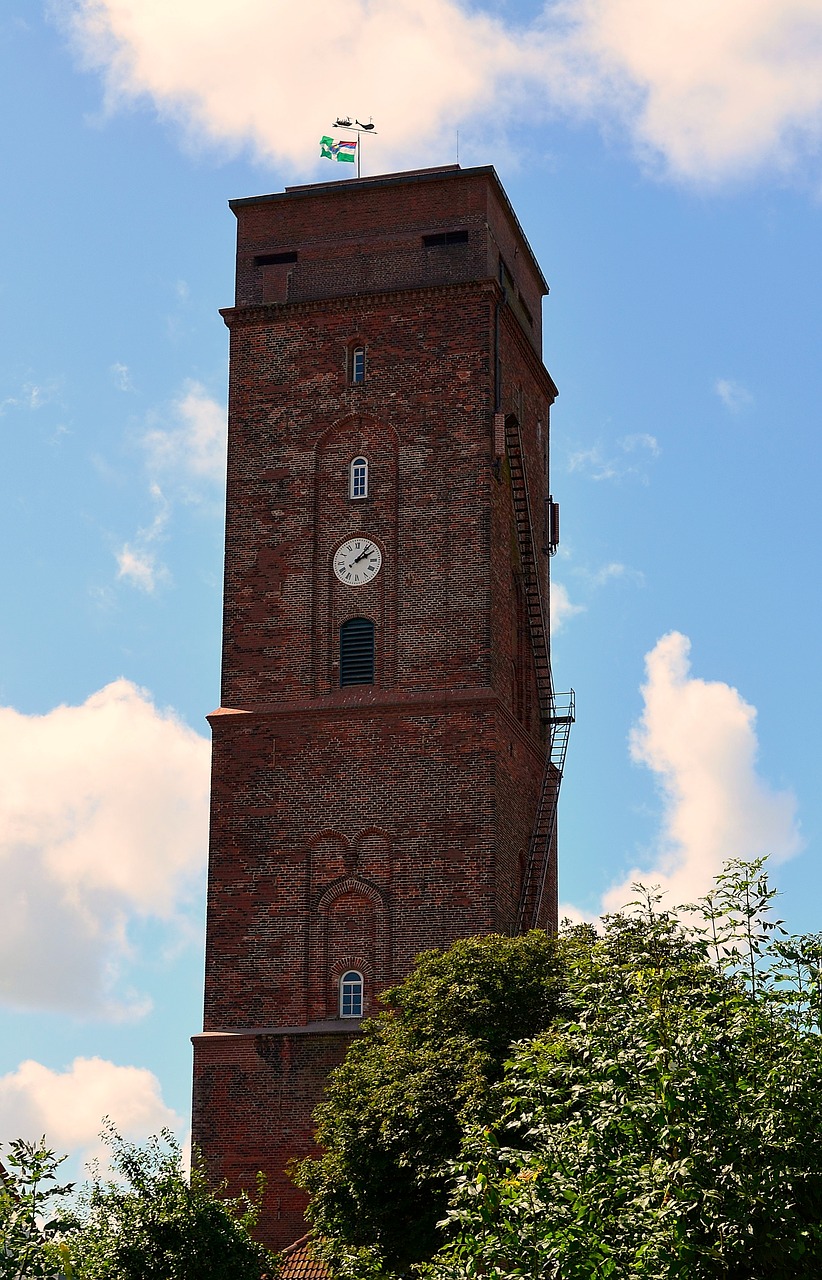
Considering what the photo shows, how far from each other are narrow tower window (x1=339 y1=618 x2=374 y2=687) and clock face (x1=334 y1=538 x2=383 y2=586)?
2.69 feet

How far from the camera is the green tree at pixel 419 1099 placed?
97.0ft

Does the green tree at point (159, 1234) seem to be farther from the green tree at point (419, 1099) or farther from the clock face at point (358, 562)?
the clock face at point (358, 562)

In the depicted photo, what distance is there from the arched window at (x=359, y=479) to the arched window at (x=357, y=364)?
1.66 m

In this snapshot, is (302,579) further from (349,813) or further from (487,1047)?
(487,1047)

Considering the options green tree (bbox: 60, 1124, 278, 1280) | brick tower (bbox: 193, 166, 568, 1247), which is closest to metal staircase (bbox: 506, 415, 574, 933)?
brick tower (bbox: 193, 166, 568, 1247)

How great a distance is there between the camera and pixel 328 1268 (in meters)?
31.4

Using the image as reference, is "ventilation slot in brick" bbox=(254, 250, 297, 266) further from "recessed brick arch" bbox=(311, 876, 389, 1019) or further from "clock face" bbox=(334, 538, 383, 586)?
"recessed brick arch" bbox=(311, 876, 389, 1019)

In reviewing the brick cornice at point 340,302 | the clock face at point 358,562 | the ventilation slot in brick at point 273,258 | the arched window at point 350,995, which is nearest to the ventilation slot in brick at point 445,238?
the brick cornice at point 340,302

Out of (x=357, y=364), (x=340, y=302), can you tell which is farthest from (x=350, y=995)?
(x=340, y=302)

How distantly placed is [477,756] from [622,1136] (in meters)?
20.0

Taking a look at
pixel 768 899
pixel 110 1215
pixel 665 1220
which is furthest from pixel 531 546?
pixel 665 1220

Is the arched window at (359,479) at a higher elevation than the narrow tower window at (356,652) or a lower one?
higher

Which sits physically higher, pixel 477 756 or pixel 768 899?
pixel 477 756

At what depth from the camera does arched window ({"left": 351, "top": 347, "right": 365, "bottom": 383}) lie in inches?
1610
